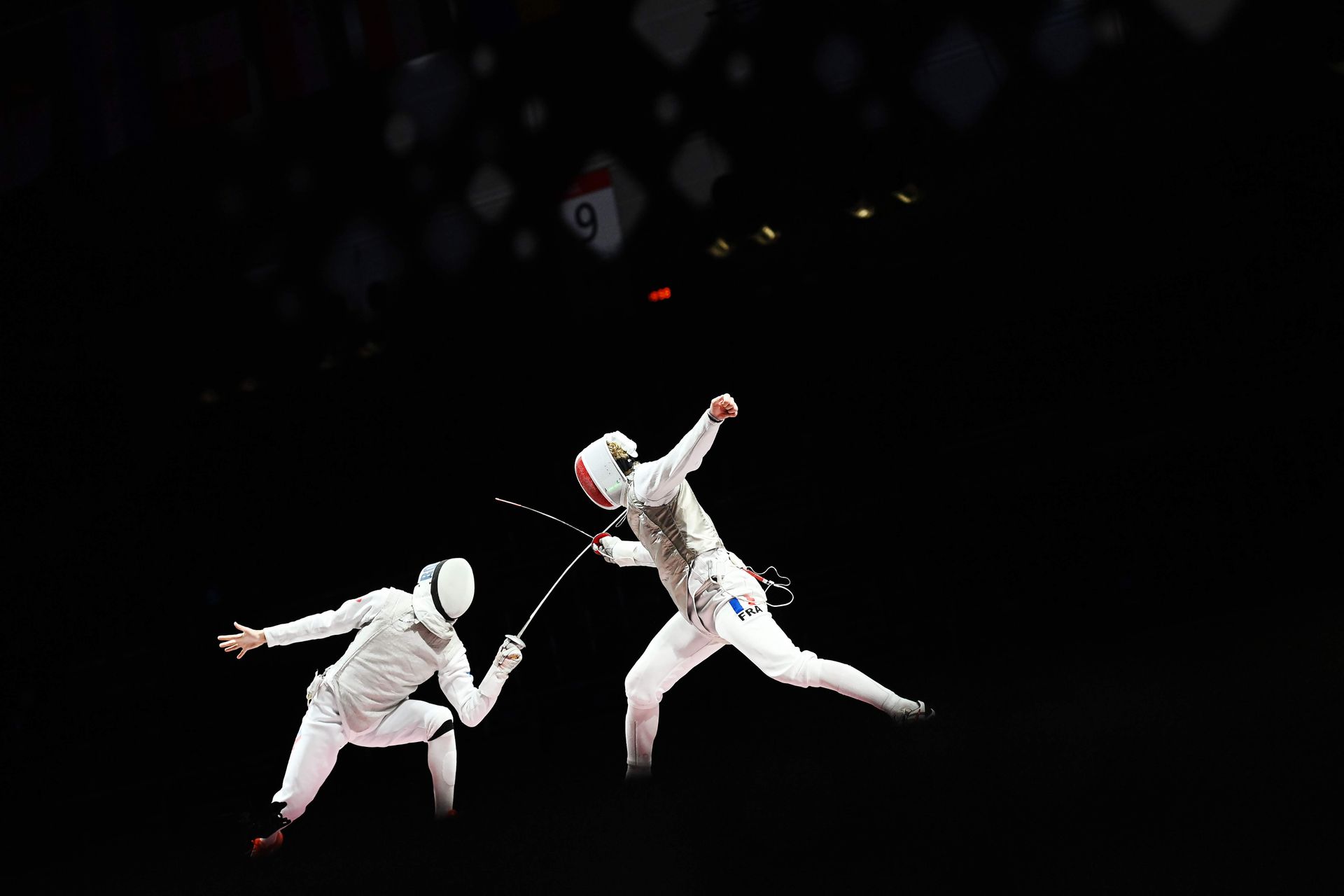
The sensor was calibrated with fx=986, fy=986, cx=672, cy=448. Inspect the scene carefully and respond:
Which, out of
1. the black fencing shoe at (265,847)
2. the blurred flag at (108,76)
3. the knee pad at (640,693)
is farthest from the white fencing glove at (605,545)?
the blurred flag at (108,76)

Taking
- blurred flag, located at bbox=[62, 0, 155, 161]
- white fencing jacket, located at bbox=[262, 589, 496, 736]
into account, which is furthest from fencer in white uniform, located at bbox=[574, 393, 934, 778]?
blurred flag, located at bbox=[62, 0, 155, 161]

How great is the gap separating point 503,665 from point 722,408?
1173 mm

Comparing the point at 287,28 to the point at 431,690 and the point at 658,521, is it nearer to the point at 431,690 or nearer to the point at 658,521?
the point at 431,690

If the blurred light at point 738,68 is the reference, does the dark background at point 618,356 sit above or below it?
below

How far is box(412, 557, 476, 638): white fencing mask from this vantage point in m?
3.61

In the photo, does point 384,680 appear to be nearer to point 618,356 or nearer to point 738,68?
point 618,356

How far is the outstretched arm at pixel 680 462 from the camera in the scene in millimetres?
3082

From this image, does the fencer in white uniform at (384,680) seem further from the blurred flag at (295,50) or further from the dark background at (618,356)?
the blurred flag at (295,50)

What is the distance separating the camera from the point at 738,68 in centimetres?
562

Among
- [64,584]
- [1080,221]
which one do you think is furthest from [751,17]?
[64,584]

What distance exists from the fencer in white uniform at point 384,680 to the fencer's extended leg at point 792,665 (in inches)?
38.9

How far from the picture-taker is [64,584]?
6.12 metres

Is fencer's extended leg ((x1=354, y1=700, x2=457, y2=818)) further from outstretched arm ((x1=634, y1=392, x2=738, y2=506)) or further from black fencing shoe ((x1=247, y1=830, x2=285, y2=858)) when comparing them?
outstretched arm ((x1=634, y1=392, x2=738, y2=506))

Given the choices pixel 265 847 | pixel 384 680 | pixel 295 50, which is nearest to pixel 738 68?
pixel 295 50
